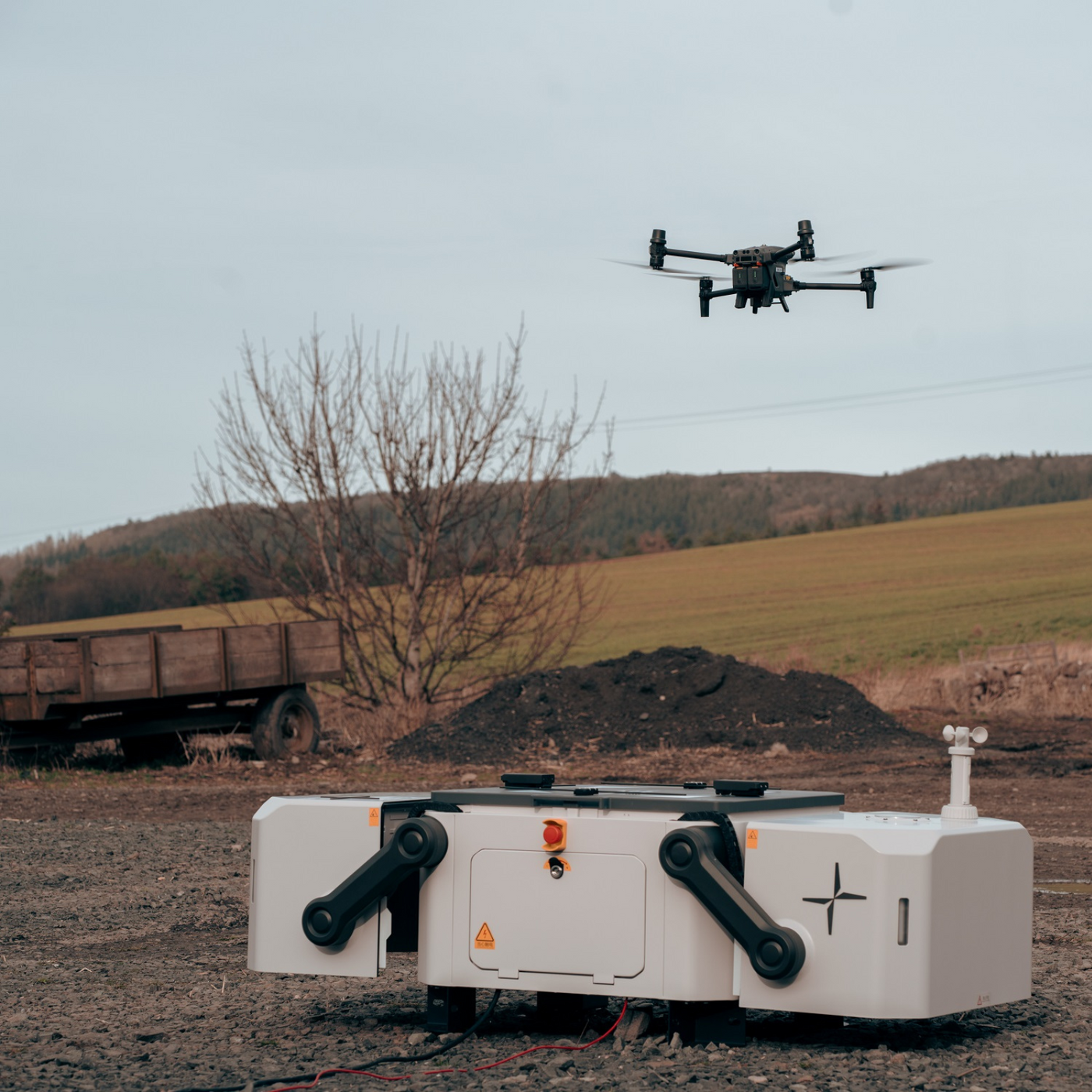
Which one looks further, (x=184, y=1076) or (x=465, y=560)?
(x=465, y=560)

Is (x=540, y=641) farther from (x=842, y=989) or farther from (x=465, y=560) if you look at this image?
(x=842, y=989)

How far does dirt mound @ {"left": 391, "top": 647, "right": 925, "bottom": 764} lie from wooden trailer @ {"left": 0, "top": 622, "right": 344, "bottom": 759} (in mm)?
1746

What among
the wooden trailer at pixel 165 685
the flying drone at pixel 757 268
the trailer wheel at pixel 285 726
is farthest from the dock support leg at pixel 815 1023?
the trailer wheel at pixel 285 726

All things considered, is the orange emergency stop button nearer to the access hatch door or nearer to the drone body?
Result: the access hatch door

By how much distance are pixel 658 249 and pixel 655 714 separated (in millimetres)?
12168

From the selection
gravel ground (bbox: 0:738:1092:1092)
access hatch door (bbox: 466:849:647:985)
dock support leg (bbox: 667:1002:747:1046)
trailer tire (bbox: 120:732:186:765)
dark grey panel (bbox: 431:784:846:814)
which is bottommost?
trailer tire (bbox: 120:732:186:765)

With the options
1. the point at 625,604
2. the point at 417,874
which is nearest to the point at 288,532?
the point at 417,874

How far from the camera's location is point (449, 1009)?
5562mm

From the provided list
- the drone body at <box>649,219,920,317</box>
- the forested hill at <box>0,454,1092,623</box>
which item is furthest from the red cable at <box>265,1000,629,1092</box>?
the forested hill at <box>0,454,1092,623</box>

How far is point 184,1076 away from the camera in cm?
505

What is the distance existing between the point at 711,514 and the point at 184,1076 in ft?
325

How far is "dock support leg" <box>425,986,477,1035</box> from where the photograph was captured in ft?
18.3

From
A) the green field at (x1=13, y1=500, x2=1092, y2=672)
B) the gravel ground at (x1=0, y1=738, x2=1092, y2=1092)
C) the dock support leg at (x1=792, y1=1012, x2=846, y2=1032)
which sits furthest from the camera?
the green field at (x1=13, y1=500, x2=1092, y2=672)

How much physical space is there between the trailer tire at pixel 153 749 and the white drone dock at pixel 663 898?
13.4 meters
